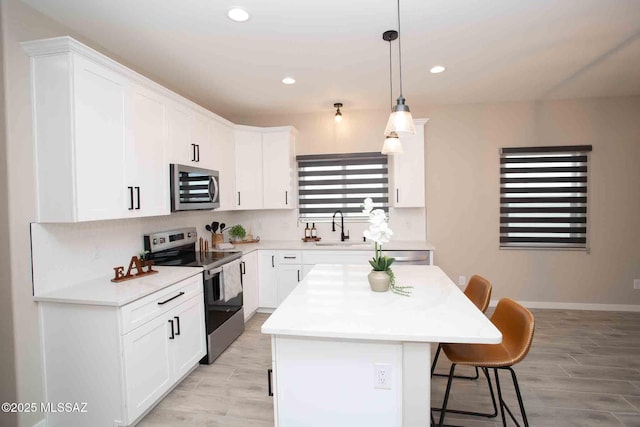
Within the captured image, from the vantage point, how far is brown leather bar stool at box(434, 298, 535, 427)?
5.44 feet

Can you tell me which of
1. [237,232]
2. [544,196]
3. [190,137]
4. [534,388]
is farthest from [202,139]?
[544,196]

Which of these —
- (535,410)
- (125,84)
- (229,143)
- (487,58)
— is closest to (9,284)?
(125,84)

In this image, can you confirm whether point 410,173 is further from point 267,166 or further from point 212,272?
point 212,272

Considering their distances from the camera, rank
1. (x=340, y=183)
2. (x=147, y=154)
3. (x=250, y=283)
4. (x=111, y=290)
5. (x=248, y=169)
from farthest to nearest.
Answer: (x=340, y=183), (x=248, y=169), (x=250, y=283), (x=147, y=154), (x=111, y=290)

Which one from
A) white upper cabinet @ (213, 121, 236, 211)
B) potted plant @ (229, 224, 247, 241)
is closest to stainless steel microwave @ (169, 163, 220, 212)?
white upper cabinet @ (213, 121, 236, 211)

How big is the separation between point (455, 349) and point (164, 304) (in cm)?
196

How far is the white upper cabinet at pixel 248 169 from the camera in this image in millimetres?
4207

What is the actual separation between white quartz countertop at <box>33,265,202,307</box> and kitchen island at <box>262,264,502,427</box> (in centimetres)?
104

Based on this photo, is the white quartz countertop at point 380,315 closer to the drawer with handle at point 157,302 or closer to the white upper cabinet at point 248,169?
the drawer with handle at point 157,302

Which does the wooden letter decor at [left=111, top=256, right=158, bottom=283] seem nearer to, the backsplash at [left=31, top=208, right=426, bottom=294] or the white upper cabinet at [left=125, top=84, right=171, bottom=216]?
the backsplash at [left=31, top=208, right=426, bottom=294]

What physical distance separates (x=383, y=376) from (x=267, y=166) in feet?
11.0

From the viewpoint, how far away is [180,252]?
337 centimetres

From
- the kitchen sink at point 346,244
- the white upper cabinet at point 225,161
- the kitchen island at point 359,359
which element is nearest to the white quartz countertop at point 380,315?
the kitchen island at point 359,359

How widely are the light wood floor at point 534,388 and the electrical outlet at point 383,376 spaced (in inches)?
39.1
